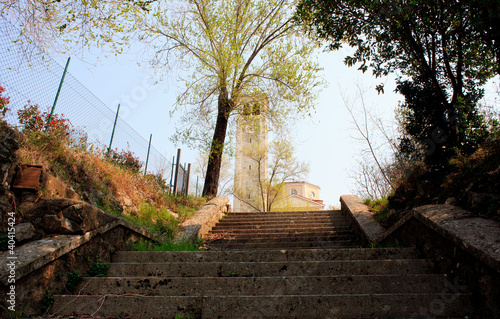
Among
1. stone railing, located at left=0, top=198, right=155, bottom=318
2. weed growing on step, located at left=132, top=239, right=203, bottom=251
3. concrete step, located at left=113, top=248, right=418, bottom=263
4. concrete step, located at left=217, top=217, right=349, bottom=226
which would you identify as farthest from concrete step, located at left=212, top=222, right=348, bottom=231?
stone railing, located at left=0, top=198, right=155, bottom=318

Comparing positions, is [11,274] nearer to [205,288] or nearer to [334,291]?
[205,288]

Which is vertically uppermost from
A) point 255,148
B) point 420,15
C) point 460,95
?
point 255,148

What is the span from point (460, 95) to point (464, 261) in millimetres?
3773

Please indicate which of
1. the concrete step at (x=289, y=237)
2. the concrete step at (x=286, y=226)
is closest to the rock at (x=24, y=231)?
the concrete step at (x=289, y=237)

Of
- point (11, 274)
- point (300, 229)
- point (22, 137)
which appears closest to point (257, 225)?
point (300, 229)

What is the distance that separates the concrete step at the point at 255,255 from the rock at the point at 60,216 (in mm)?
808

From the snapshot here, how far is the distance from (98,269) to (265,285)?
6.55 feet

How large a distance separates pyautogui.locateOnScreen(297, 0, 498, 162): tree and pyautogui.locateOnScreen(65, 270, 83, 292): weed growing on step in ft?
18.6

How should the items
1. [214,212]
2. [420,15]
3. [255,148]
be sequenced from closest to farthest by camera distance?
[420,15]
[214,212]
[255,148]

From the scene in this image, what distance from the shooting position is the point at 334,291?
3.19 m

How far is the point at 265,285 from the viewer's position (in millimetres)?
3260

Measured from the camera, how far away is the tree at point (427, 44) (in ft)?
17.6

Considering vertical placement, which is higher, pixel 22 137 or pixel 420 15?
pixel 420 15

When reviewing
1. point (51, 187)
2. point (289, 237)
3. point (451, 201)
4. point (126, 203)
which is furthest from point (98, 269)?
point (451, 201)
